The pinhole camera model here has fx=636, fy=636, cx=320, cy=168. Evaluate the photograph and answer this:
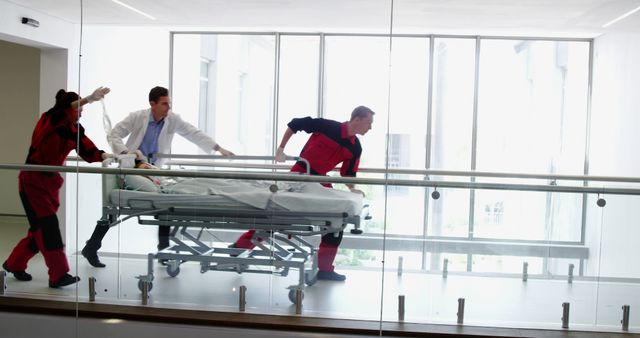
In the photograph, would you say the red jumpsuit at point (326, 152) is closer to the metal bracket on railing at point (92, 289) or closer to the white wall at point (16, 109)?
the metal bracket on railing at point (92, 289)

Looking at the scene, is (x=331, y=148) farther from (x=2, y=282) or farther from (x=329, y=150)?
(x=2, y=282)

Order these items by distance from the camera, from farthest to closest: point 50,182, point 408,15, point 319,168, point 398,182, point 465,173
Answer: point 465,173, point 50,182, point 408,15, point 319,168, point 398,182

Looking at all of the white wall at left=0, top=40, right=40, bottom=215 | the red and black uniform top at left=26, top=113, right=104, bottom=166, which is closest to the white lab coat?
the red and black uniform top at left=26, top=113, right=104, bottom=166

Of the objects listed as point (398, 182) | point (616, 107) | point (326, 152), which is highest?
point (616, 107)

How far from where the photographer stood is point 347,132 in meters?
3.53

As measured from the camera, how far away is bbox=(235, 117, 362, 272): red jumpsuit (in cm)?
346

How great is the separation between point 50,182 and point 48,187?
0.12ft

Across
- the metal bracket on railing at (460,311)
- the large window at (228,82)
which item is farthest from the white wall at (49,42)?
the metal bracket on railing at (460,311)

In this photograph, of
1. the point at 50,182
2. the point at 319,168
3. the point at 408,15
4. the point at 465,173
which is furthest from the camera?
the point at 465,173

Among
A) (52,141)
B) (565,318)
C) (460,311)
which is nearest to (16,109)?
(52,141)

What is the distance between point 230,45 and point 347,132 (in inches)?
33.3

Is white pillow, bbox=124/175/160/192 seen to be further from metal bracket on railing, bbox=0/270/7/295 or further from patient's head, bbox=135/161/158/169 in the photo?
metal bracket on railing, bbox=0/270/7/295

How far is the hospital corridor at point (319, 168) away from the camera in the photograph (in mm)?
3402

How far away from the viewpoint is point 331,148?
3.51 metres
